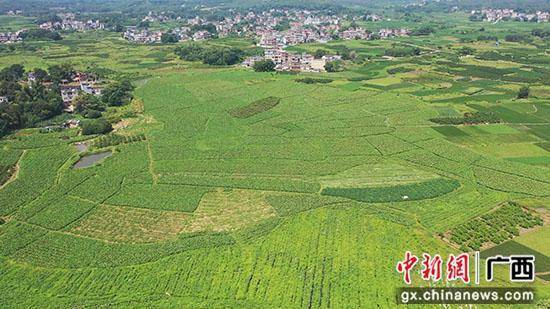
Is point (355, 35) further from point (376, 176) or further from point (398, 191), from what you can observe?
point (398, 191)

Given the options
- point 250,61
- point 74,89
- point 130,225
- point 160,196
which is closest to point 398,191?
Answer: point 160,196

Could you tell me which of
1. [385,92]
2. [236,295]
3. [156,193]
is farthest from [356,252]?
[385,92]

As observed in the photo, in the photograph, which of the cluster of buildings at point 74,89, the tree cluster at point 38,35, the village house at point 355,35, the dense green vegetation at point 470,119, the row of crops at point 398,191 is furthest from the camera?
the village house at point 355,35

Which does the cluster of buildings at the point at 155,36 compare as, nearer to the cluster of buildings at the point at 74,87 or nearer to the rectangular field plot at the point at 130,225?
the cluster of buildings at the point at 74,87

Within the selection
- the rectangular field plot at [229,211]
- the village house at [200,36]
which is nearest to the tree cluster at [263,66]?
the village house at [200,36]

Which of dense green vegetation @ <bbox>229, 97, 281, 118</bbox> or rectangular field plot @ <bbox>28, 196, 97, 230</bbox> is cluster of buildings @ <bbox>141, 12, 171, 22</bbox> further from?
rectangular field plot @ <bbox>28, 196, 97, 230</bbox>
